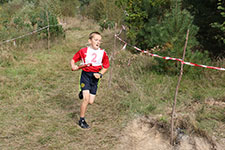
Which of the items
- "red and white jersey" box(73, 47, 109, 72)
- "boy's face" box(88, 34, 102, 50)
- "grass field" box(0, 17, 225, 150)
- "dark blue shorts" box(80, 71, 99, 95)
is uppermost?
"boy's face" box(88, 34, 102, 50)

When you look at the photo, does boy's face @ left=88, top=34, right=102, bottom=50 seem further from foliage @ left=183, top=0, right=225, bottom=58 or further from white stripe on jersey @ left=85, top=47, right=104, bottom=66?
foliage @ left=183, top=0, right=225, bottom=58

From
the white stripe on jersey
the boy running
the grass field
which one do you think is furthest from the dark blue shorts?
the grass field

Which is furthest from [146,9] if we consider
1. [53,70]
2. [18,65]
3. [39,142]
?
[39,142]

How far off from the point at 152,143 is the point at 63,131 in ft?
4.66

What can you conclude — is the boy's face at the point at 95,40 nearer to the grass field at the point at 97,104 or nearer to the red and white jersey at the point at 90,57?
the red and white jersey at the point at 90,57

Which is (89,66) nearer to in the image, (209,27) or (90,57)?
(90,57)

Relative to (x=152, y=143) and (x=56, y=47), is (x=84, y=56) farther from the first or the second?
(x=56, y=47)

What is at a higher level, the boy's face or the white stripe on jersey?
the boy's face

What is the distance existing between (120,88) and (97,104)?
95 cm

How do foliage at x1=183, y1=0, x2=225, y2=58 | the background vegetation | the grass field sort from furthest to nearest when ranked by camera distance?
foliage at x1=183, y1=0, x2=225, y2=58 < the background vegetation < the grass field

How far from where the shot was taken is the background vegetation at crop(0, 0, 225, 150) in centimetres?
357

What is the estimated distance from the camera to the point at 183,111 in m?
4.08

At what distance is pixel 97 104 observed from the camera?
469cm

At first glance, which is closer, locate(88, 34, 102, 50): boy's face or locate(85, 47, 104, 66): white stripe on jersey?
locate(88, 34, 102, 50): boy's face
